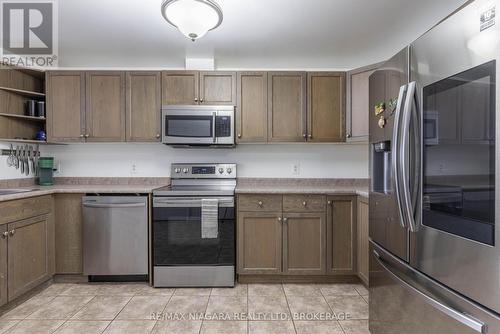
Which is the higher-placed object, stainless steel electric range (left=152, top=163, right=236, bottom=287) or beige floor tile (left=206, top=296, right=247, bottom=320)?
stainless steel electric range (left=152, top=163, right=236, bottom=287)

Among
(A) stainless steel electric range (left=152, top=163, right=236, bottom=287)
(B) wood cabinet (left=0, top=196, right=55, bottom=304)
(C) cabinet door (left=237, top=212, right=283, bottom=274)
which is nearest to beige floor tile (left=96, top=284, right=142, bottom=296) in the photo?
(A) stainless steel electric range (left=152, top=163, right=236, bottom=287)

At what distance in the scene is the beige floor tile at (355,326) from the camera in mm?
1853

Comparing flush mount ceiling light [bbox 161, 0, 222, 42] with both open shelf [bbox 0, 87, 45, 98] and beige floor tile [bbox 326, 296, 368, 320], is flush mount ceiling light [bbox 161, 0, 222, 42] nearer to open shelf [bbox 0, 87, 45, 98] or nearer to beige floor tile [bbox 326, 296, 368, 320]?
open shelf [bbox 0, 87, 45, 98]

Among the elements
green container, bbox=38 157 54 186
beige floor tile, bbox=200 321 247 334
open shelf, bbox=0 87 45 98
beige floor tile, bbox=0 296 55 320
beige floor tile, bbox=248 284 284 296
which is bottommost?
beige floor tile, bbox=200 321 247 334

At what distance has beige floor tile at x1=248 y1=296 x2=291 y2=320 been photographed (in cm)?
203

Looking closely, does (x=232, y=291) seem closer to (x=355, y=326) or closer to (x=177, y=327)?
(x=177, y=327)

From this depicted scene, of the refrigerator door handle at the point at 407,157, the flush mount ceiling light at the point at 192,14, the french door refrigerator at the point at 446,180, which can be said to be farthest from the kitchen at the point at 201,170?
the refrigerator door handle at the point at 407,157

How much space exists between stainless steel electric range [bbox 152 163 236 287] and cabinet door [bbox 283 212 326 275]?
0.53 metres

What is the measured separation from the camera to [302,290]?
8.04 feet

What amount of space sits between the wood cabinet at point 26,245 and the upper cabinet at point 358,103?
3020mm

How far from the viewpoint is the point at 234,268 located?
2516mm

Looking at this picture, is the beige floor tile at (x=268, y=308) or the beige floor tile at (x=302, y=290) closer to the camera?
the beige floor tile at (x=268, y=308)

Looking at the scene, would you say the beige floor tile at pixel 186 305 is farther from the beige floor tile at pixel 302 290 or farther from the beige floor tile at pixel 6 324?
the beige floor tile at pixel 6 324

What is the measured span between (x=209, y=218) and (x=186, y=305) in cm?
74
